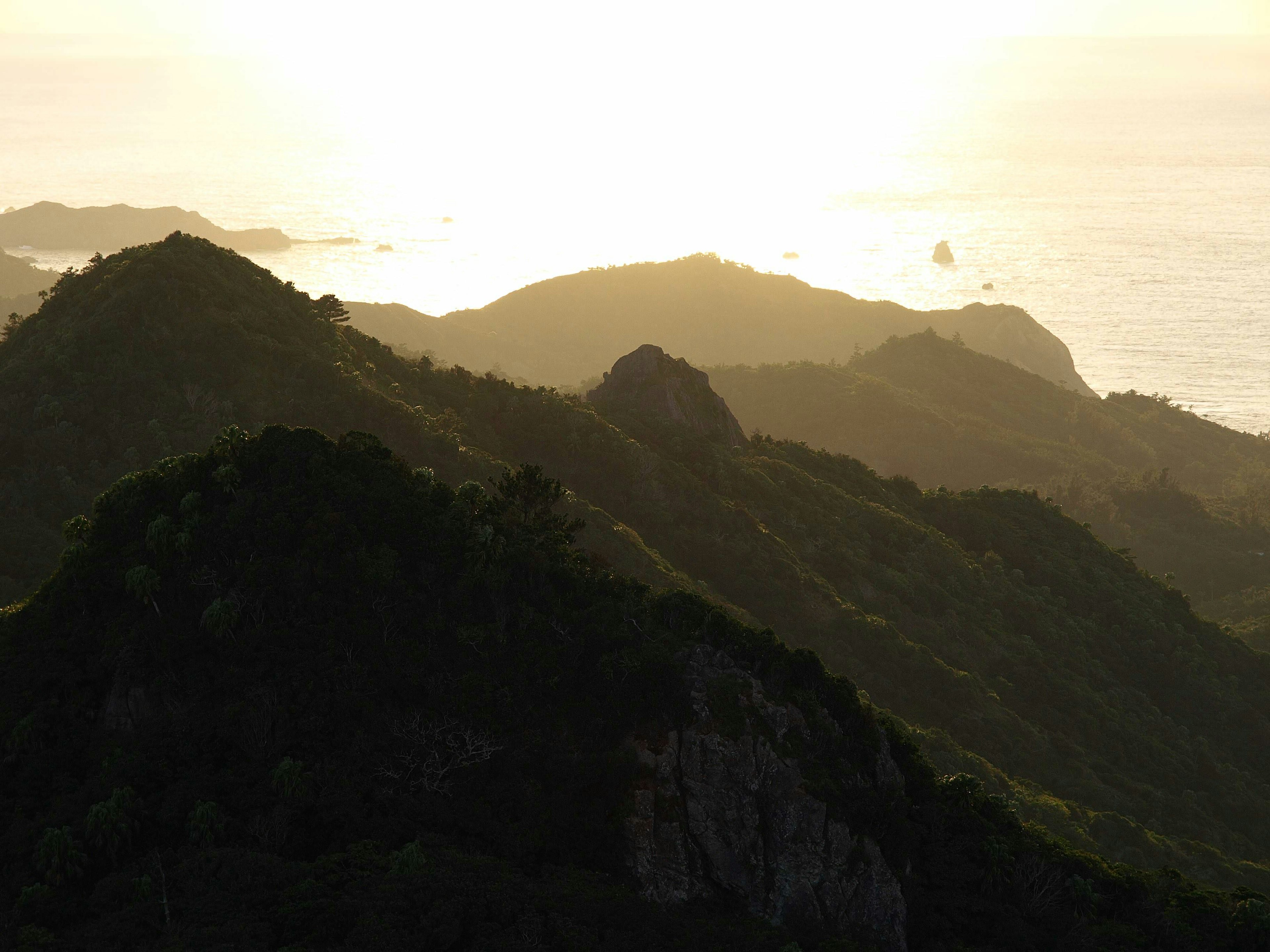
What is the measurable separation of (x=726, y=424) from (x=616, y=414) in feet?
32.7

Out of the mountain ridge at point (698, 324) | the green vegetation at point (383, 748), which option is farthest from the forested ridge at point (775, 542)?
the mountain ridge at point (698, 324)

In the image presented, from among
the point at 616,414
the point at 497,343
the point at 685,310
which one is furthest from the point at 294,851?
the point at 685,310

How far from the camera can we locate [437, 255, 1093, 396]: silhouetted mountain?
559ft

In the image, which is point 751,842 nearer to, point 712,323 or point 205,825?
point 205,825

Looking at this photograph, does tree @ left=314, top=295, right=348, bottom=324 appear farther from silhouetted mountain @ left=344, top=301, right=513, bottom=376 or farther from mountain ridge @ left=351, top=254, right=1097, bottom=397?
mountain ridge @ left=351, top=254, right=1097, bottom=397

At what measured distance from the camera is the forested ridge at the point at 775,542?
171 feet

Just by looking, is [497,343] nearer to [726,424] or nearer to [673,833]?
[726,424]

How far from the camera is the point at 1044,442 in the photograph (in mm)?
124125

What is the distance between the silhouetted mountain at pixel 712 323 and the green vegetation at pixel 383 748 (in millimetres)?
128359

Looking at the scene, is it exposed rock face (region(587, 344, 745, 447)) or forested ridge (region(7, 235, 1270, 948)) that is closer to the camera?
forested ridge (region(7, 235, 1270, 948))

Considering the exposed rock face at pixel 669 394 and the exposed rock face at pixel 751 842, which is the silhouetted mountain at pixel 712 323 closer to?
the exposed rock face at pixel 669 394

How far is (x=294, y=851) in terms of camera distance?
2734cm

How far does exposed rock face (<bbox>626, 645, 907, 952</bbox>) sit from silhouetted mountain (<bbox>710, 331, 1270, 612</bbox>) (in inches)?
3043

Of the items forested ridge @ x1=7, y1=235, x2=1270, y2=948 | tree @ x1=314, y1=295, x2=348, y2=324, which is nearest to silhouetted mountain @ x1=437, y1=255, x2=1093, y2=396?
tree @ x1=314, y1=295, x2=348, y2=324
